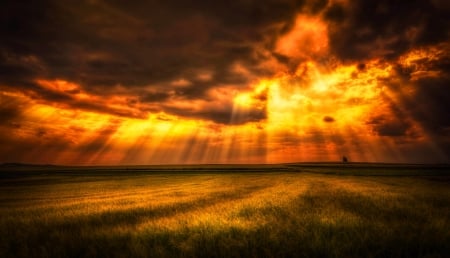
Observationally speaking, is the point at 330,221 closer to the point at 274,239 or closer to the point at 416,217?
the point at 274,239

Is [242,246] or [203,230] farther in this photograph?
[203,230]

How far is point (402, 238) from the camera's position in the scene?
23.6 feet

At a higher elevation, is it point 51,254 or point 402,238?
point 402,238

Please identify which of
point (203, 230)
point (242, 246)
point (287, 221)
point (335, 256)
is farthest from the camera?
point (287, 221)

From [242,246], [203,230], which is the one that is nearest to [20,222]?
[203,230]

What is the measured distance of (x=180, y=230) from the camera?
Result: 871cm

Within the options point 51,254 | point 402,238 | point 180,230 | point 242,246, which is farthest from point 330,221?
point 51,254

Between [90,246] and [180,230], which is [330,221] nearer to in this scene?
[180,230]

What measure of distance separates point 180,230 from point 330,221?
536cm

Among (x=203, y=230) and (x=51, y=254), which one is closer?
(x=51, y=254)

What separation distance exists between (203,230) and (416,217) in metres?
8.59

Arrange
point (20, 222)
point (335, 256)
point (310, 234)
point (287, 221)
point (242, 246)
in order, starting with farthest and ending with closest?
point (20, 222), point (287, 221), point (310, 234), point (242, 246), point (335, 256)

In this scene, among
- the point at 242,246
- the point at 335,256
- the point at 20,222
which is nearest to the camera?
the point at 335,256

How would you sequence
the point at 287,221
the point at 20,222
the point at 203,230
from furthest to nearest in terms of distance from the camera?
the point at 20,222, the point at 287,221, the point at 203,230
